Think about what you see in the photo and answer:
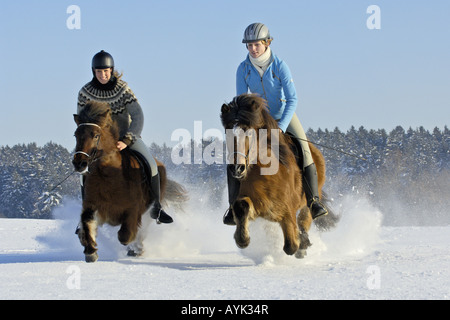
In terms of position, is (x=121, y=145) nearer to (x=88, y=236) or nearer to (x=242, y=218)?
(x=88, y=236)

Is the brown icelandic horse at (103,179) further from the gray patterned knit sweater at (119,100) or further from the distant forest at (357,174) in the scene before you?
the distant forest at (357,174)

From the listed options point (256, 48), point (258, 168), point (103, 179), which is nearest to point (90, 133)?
point (103, 179)

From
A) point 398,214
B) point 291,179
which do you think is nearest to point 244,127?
point 291,179

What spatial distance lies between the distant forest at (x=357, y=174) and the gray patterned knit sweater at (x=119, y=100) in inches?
1597

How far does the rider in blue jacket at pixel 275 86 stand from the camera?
28.2 ft

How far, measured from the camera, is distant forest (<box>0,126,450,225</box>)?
190 feet

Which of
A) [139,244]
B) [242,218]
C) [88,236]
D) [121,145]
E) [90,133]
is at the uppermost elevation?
[90,133]

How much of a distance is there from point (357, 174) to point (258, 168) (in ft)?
173

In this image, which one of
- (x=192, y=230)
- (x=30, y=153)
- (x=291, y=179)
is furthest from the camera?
(x=30, y=153)

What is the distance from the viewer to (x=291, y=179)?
26.6ft

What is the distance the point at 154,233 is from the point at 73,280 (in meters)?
4.46

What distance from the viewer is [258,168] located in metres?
7.62

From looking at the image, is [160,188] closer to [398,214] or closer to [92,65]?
[92,65]

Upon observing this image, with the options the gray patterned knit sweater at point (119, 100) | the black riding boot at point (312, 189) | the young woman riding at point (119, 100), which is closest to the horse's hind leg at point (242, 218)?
the black riding boot at point (312, 189)
